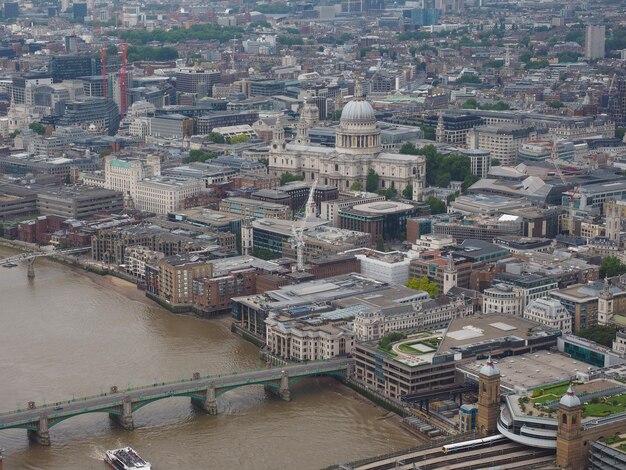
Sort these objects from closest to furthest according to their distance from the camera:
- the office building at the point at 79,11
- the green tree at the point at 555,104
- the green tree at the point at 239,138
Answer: the green tree at the point at 239,138 < the green tree at the point at 555,104 < the office building at the point at 79,11

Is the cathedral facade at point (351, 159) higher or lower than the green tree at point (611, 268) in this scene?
higher

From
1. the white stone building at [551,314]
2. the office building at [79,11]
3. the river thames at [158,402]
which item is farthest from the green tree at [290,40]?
the white stone building at [551,314]

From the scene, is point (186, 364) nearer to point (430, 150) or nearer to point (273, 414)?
point (273, 414)

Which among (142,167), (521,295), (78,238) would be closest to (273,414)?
(521,295)

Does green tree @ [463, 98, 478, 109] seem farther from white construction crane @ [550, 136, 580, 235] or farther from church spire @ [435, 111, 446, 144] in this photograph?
white construction crane @ [550, 136, 580, 235]

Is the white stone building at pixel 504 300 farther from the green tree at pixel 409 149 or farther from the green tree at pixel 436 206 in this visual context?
the green tree at pixel 409 149

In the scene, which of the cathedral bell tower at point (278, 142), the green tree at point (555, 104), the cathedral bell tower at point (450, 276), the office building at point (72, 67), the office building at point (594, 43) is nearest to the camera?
the cathedral bell tower at point (450, 276)
